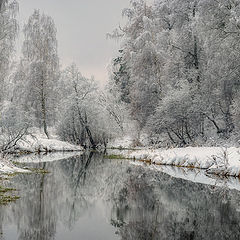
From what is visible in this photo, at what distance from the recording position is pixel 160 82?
26.2 m

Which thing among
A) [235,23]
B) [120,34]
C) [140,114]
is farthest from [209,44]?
[120,34]

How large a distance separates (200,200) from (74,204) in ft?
10.9

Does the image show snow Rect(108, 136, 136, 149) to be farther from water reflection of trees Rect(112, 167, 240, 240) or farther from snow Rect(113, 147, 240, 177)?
water reflection of trees Rect(112, 167, 240, 240)

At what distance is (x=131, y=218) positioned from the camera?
22.4 ft

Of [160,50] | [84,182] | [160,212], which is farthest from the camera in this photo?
[160,50]

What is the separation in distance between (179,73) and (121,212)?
2002 cm

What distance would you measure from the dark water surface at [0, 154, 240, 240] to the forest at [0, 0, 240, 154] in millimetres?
9248

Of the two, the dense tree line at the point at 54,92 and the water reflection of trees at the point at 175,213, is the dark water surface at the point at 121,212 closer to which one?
the water reflection of trees at the point at 175,213

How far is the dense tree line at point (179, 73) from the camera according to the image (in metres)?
21.7

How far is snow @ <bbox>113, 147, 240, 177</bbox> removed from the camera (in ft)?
44.6

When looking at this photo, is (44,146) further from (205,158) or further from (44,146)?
(205,158)

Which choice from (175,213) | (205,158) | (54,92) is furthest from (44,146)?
(175,213)

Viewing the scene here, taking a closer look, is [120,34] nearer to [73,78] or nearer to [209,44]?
[73,78]

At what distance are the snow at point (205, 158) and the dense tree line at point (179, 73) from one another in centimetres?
374
